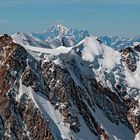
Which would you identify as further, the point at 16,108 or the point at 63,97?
the point at 63,97

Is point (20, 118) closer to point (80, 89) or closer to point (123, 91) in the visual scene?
point (80, 89)

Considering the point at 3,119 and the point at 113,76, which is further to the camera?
the point at 113,76

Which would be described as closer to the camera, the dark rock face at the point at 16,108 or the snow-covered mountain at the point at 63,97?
the dark rock face at the point at 16,108

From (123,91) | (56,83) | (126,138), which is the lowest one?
(126,138)

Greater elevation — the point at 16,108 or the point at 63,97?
the point at 16,108

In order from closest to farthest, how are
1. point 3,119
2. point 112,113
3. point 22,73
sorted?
point 3,119 → point 22,73 → point 112,113

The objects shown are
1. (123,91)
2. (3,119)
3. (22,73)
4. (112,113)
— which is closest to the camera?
(3,119)

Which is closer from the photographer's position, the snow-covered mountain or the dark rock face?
the dark rock face

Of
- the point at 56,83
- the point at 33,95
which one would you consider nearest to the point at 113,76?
the point at 56,83
